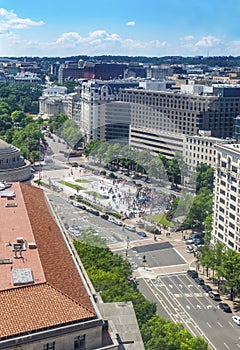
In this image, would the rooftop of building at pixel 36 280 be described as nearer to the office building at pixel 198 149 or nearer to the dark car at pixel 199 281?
the dark car at pixel 199 281

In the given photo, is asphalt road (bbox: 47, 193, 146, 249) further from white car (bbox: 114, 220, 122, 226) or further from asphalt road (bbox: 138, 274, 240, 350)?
asphalt road (bbox: 138, 274, 240, 350)

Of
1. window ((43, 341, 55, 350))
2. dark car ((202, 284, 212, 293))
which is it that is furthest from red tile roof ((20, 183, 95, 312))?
dark car ((202, 284, 212, 293))

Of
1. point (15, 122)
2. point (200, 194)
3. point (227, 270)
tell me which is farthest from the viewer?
point (15, 122)

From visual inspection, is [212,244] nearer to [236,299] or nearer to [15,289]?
[236,299]

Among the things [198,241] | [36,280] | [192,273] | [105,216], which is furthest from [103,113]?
[36,280]

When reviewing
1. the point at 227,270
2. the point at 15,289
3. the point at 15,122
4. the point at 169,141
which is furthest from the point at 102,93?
the point at 15,289

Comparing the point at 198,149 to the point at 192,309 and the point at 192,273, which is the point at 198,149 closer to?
the point at 192,273
